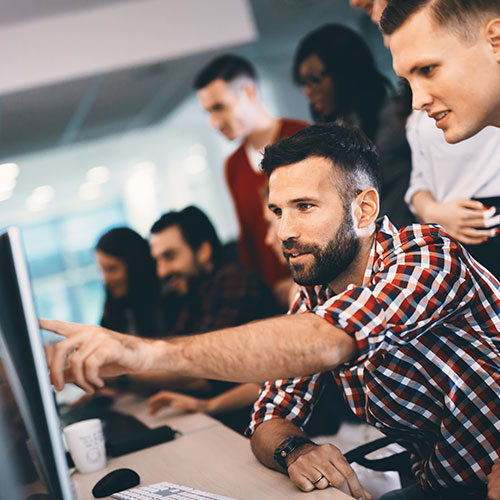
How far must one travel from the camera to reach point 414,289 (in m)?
1.09

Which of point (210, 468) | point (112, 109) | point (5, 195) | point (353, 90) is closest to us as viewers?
point (210, 468)

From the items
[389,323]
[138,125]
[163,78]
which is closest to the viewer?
[389,323]

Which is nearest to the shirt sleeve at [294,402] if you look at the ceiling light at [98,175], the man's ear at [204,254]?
the man's ear at [204,254]

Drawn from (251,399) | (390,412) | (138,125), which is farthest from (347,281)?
(138,125)

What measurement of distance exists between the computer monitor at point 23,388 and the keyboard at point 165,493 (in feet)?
0.87

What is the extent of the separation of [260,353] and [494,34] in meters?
0.72

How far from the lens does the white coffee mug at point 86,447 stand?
149cm

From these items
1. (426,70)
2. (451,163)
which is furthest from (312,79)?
(426,70)

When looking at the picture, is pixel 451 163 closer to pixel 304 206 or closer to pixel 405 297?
pixel 304 206

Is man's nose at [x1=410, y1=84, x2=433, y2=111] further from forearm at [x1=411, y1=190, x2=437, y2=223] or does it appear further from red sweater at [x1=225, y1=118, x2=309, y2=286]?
red sweater at [x1=225, y1=118, x2=309, y2=286]

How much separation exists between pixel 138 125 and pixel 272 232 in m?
5.99

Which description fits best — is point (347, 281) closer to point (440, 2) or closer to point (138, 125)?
point (440, 2)

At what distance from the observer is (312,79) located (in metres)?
2.29

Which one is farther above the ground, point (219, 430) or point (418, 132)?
point (418, 132)
